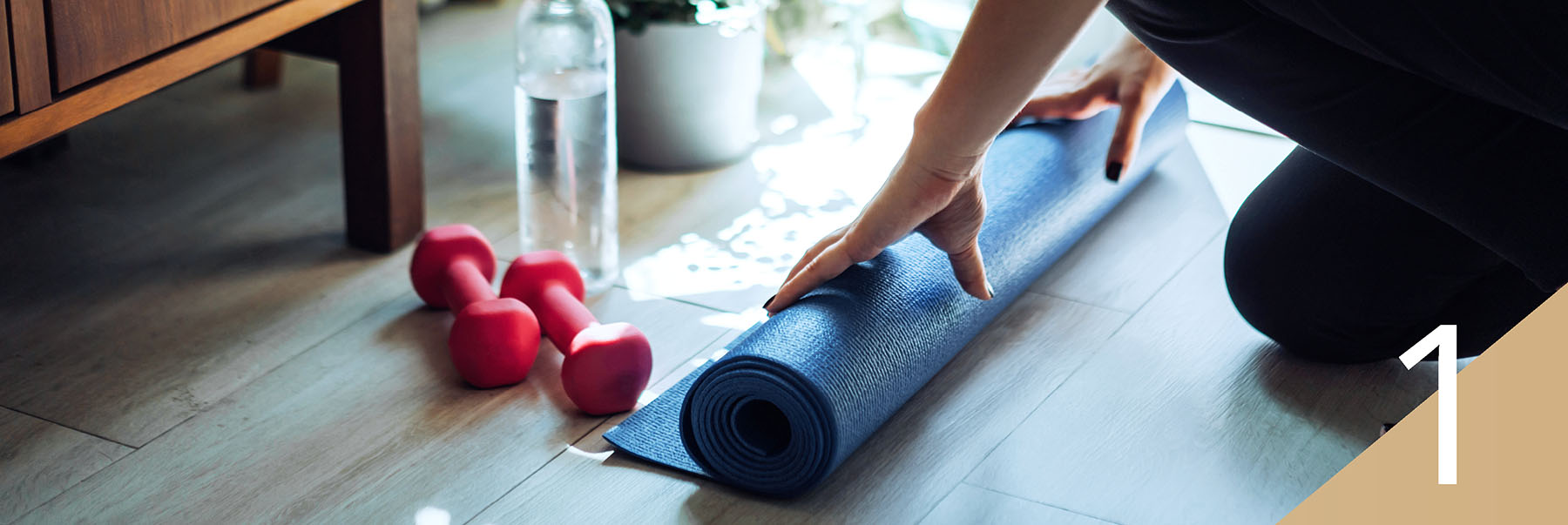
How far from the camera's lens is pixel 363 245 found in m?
1.66

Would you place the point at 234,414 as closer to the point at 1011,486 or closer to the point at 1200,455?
the point at 1011,486

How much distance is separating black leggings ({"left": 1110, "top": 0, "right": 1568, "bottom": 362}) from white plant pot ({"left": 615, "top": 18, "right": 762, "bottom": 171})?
0.75 m

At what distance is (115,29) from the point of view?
1238 millimetres

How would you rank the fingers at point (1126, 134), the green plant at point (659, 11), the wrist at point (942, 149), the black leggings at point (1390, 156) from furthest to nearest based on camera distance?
the green plant at point (659, 11), the fingers at point (1126, 134), the wrist at point (942, 149), the black leggings at point (1390, 156)

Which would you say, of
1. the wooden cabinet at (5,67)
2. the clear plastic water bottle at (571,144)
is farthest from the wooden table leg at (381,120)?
the wooden cabinet at (5,67)

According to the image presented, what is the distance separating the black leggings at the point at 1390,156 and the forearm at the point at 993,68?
0.16m

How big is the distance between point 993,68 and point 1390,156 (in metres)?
0.34

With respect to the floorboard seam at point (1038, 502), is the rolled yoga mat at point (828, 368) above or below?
above

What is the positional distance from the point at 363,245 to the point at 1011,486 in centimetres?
88

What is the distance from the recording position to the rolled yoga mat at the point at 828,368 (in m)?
1.10

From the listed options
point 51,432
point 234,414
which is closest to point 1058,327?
point 234,414

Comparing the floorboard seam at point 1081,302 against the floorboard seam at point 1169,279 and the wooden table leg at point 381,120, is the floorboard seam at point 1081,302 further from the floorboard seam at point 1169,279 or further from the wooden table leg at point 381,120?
the wooden table leg at point 381,120

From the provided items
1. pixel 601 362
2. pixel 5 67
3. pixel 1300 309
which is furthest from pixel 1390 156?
pixel 5 67

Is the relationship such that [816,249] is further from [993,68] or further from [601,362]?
[993,68]
